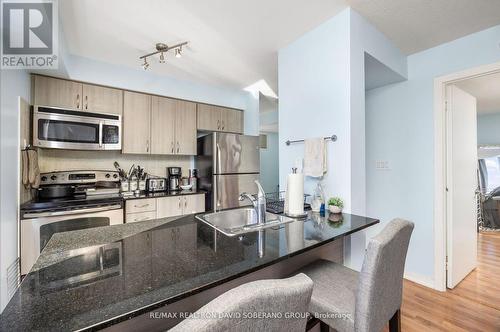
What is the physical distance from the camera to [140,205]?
2625 mm

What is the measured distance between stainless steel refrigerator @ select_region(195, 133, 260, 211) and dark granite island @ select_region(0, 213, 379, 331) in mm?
1687

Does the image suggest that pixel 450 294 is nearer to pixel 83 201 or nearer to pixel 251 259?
pixel 251 259

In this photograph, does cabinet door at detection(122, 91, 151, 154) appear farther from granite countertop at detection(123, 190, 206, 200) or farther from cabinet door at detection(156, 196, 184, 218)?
cabinet door at detection(156, 196, 184, 218)

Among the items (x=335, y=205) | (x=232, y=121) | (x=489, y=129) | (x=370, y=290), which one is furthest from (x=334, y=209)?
(x=489, y=129)

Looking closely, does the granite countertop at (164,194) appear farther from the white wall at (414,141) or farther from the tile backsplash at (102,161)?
the white wall at (414,141)

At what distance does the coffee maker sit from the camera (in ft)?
10.5

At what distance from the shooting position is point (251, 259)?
2.85 ft

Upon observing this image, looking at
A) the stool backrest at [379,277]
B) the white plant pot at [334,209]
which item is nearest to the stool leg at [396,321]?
the stool backrest at [379,277]

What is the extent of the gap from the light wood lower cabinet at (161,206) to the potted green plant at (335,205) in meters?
1.93

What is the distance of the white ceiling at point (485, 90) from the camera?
2.59 meters

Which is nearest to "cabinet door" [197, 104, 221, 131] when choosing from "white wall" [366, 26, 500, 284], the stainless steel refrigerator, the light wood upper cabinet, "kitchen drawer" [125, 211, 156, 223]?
the light wood upper cabinet

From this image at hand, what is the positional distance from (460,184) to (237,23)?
9.09ft

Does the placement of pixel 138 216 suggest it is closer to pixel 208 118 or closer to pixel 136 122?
pixel 136 122

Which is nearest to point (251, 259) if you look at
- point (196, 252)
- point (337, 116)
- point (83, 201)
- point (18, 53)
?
point (196, 252)
